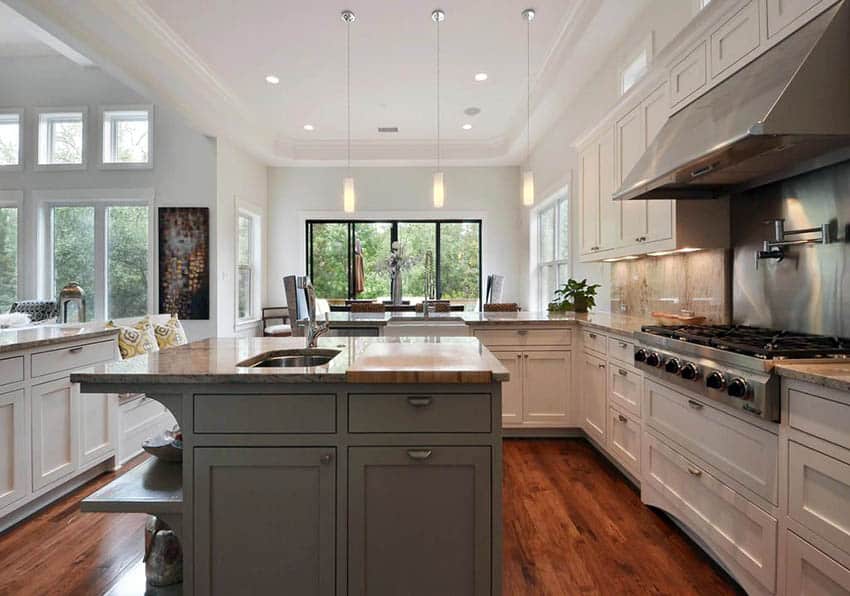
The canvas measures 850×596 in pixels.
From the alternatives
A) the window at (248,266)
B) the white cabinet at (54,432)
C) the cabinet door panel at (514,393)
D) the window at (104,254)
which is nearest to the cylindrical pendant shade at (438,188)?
the cabinet door panel at (514,393)

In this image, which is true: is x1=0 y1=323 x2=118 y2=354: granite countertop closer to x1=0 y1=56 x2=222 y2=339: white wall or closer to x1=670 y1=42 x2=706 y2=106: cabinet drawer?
x1=0 y1=56 x2=222 y2=339: white wall

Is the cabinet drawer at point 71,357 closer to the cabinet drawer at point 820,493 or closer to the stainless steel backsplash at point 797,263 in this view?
the cabinet drawer at point 820,493

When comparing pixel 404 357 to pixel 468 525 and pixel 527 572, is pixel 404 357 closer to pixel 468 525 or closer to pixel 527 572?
pixel 468 525

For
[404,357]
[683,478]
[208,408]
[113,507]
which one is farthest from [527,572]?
[113,507]

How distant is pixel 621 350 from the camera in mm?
2648

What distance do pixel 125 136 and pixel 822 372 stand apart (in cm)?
720

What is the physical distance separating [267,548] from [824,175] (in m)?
2.53

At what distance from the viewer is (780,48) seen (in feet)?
5.45

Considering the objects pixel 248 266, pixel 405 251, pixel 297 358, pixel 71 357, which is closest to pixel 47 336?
pixel 71 357

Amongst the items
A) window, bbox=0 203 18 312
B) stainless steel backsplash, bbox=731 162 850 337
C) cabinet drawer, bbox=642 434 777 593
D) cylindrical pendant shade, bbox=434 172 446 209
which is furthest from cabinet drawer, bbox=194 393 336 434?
window, bbox=0 203 18 312

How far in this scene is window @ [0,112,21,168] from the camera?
5.77m

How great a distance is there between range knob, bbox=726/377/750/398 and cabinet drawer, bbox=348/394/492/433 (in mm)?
887

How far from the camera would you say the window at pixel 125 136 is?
225 inches

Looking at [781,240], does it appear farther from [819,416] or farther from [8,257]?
[8,257]
